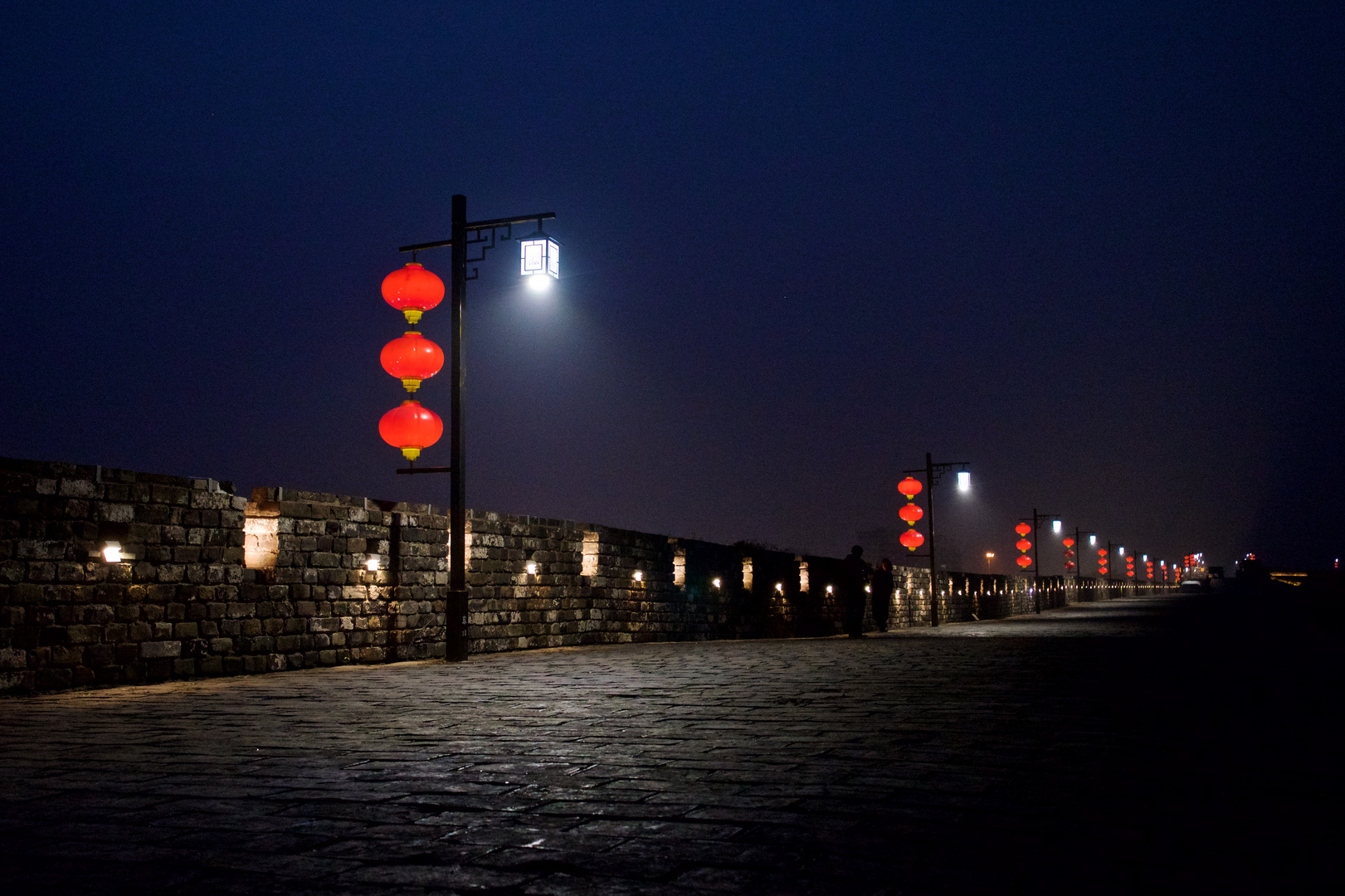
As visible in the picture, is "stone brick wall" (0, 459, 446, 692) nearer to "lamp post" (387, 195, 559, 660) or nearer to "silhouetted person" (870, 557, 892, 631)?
"lamp post" (387, 195, 559, 660)

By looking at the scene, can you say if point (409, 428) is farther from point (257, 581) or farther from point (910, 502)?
point (910, 502)

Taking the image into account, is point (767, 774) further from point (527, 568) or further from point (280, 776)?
point (527, 568)

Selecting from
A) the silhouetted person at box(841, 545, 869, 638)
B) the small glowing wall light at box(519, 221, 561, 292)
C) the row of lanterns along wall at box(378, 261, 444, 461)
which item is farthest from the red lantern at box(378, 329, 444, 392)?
the silhouetted person at box(841, 545, 869, 638)

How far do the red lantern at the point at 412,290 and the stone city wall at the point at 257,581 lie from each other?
2445 millimetres

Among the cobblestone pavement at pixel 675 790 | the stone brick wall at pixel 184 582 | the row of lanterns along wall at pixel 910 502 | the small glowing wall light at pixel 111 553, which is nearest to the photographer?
the cobblestone pavement at pixel 675 790

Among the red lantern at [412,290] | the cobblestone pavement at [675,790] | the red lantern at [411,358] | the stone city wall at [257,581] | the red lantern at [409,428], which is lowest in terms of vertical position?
the cobblestone pavement at [675,790]

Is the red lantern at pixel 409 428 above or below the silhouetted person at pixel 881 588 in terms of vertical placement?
above

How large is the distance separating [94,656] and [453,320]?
5647mm

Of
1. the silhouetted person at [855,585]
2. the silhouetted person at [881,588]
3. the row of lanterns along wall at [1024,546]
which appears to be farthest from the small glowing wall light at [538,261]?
the row of lanterns along wall at [1024,546]

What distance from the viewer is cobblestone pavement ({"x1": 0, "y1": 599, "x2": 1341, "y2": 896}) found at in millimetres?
2768

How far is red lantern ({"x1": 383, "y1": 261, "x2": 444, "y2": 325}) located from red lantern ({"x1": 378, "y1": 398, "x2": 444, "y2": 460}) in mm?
1126

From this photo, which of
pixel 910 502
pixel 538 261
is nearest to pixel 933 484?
pixel 910 502

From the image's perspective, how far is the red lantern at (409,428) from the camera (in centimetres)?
1187

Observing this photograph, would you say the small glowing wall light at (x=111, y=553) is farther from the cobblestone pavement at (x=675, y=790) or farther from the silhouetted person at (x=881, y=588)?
the silhouetted person at (x=881, y=588)
